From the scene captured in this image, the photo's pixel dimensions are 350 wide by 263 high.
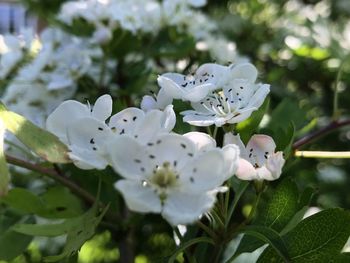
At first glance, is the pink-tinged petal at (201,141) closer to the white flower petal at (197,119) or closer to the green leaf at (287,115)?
the white flower petal at (197,119)

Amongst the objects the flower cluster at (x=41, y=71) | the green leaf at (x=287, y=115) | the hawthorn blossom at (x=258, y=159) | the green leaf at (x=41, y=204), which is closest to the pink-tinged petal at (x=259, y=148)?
the hawthorn blossom at (x=258, y=159)

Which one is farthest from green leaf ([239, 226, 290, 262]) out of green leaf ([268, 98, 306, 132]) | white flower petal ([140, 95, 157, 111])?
green leaf ([268, 98, 306, 132])

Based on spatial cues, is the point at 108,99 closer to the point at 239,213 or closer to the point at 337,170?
the point at 239,213

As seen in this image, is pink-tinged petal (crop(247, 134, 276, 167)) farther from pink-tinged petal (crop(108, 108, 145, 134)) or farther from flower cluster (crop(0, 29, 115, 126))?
flower cluster (crop(0, 29, 115, 126))

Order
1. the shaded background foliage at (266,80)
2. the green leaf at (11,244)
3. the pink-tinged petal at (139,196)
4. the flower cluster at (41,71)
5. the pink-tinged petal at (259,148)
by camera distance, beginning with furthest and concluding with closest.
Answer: the flower cluster at (41,71), the shaded background foliage at (266,80), the green leaf at (11,244), the pink-tinged petal at (259,148), the pink-tinged petal at (139,196)

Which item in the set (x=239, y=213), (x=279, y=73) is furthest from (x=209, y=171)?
(x=279, y=73)

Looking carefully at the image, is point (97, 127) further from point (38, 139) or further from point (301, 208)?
point (301, 208)
